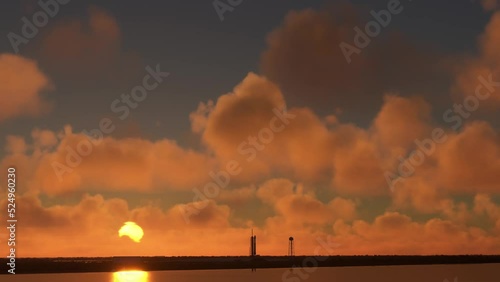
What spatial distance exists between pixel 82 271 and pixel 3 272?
26.8 m

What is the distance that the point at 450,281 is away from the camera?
159125 mm

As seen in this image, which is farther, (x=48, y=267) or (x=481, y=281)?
(x=48, y=267)

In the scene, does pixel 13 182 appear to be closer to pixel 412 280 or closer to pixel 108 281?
pixel 108 281

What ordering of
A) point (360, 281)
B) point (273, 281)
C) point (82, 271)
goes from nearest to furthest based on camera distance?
point (273, 281), point (360, 281), point (82, 271)

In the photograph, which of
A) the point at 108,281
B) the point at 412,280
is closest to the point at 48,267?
the point at 108,281

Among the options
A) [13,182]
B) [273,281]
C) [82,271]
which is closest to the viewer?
[13,182]

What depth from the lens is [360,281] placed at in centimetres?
15512

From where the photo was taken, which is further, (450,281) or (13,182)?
(450,281)

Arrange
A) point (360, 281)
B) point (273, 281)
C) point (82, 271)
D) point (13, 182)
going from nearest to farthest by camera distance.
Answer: point (13, 182) → point (273, 281) → point (360, 281) → point (82, 271)

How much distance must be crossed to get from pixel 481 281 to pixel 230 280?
57.6 metres

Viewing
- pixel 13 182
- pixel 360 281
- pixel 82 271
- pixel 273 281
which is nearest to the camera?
pixel 13 182

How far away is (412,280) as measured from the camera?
161000mm

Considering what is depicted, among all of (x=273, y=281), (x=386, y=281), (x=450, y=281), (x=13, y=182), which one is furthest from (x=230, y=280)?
(x=13, y=182)

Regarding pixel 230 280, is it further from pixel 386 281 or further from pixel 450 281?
pixel 450 281
